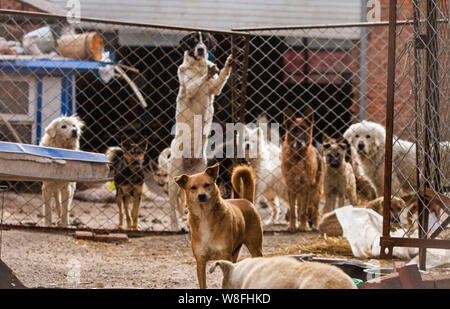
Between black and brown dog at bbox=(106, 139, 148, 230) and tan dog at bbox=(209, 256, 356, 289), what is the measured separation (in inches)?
171

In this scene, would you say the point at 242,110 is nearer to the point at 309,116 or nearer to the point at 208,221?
the point at 309,116

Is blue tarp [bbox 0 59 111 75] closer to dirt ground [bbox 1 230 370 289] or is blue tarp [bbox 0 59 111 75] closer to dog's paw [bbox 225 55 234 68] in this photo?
dog's paw [bbox 225 55 234 68]

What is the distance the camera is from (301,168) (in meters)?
6.80

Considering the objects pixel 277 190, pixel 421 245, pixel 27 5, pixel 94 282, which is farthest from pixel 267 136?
pixel 421 245

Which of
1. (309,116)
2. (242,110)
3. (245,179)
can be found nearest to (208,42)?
(309,116)

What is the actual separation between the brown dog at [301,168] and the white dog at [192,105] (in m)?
0.90

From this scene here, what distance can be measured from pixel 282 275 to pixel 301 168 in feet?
15.7

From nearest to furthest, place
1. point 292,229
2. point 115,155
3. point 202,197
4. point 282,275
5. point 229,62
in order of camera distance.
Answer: point 282,275
point 202,197
point 229,62
point 292,229
point 115,155

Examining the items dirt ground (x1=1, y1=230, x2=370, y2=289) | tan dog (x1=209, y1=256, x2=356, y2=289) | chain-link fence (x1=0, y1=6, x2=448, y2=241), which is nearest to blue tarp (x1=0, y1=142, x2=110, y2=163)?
dirt ground (x1=1, y1=230, x2=370, y2=289)

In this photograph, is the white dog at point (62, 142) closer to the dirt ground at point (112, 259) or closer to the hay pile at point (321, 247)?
the dirt ground at point (112, 259)

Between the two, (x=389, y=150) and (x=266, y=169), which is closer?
(x=389, y=150)

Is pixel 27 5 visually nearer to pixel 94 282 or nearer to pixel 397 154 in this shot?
pixel 397 154

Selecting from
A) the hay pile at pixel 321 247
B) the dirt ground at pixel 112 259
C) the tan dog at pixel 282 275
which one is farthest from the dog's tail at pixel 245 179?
the tan dog at pixel 282 275

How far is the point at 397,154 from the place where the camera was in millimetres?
6285
